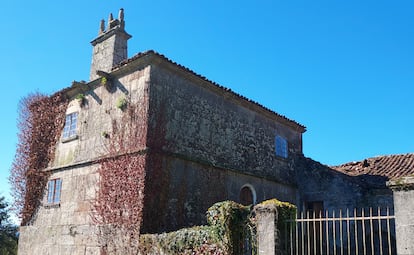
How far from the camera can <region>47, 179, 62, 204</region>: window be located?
1609cm

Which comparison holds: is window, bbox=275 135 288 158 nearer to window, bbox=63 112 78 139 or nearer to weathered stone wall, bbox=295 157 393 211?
→ weathered stone wall, bbox=295 157 393 211

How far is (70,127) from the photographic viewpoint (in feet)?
54.7

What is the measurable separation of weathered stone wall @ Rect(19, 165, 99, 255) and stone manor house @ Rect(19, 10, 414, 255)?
0.12 ft

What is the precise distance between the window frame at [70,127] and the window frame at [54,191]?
5.82ft

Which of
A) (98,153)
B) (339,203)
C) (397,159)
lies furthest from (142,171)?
(397,159)

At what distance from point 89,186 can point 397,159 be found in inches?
583

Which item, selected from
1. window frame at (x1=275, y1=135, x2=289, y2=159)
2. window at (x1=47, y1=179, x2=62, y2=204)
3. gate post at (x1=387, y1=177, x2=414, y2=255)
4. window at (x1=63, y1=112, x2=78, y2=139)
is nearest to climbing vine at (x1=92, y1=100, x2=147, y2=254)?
window at (x1=63, y1=112, x2=78, y2=139)

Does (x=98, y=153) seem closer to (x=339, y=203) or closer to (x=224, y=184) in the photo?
(x=224, y=184)

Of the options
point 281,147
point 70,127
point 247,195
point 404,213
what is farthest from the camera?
point 281,147

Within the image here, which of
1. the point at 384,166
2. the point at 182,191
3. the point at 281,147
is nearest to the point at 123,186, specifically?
the point at 182,191

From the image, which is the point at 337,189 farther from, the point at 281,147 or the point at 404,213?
the point at 404,213

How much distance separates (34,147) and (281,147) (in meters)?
11.7

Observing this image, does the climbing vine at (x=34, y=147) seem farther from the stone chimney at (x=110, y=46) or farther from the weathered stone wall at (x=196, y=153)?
the weathered stone wall at (x=196, y=153)

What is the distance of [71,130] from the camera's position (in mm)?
16578
